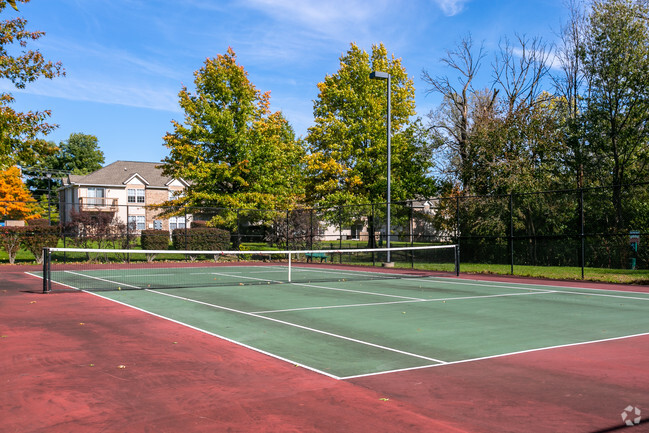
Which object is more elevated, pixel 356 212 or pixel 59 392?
pixel 356 212

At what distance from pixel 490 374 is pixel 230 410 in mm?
3038

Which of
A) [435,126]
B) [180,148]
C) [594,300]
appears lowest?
[594,300]

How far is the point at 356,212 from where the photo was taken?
33.6 m

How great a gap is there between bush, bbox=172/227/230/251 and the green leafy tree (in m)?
7.47

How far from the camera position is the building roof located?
63062mm

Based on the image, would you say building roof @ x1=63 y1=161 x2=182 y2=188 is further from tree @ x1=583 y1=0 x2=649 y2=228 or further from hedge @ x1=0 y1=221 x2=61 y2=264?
tree @ x1=583 y1=0 x2=649 y2=228

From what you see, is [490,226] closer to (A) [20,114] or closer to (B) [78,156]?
(A) [20,114]

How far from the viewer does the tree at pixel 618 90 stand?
27.7 m

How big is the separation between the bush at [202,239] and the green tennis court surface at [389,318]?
46.7ft

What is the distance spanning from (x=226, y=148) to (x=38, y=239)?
464 inches

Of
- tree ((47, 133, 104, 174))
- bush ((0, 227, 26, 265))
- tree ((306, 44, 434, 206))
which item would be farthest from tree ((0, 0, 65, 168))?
tree ((47, 133, 104, 174))

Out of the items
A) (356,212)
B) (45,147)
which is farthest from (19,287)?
(356,212)

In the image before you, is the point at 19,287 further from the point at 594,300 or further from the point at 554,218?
the point at 554,218

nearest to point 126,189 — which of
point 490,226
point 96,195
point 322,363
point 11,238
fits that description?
point 96,195
